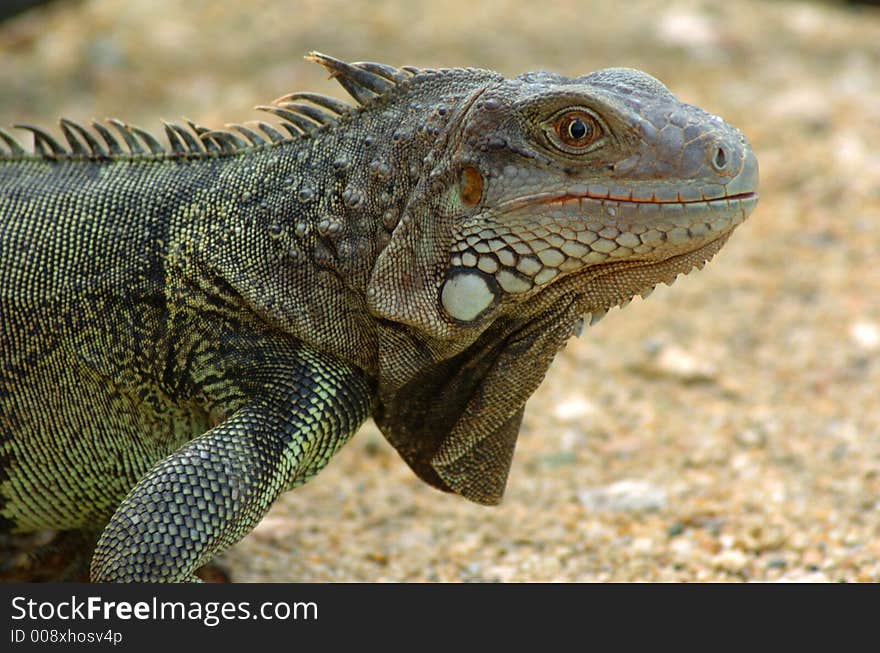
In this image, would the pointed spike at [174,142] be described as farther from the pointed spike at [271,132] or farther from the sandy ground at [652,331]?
the sandy ground at [652,331]

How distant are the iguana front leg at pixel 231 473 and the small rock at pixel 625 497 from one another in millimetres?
2677

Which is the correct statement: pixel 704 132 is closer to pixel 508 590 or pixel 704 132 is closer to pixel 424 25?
pixel 508 590

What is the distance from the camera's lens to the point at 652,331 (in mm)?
9297

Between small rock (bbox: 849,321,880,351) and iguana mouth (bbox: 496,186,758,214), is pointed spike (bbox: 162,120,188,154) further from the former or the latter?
small rock (bbox: 849,321,880,351)

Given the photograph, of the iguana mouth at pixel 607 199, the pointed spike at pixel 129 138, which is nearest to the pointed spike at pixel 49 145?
the pointed spike at pixel 129 138

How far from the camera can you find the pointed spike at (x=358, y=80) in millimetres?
5215

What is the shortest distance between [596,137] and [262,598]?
2515 mm

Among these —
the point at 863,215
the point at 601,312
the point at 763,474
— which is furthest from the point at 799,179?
the point at 601,312

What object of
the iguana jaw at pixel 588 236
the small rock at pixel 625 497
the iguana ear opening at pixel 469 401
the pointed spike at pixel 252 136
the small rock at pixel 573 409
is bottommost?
the iguana ear opening at pixel 469 401

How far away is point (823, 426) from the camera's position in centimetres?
790

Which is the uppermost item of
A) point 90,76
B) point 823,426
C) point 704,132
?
point 90,76

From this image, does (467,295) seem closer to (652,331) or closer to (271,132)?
(271,132)

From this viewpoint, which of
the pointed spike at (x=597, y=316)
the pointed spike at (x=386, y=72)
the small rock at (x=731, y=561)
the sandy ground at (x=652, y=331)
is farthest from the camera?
the sandy ground at (x=652, y=331)

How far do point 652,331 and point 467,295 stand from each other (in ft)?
16.1
